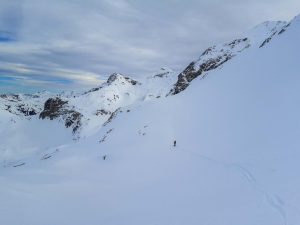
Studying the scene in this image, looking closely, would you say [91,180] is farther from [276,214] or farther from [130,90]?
[130,90]

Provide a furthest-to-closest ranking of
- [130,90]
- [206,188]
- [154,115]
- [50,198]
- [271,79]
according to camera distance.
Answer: [130,90]
[154,115]
[271,79]
[50,198]
[206,188]

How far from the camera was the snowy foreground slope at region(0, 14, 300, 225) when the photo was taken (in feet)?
47.4

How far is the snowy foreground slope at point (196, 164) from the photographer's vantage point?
47.4ft

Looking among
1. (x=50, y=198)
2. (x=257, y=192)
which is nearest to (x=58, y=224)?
(x=50, y=198)

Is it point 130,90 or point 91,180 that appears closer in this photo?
point 91,180

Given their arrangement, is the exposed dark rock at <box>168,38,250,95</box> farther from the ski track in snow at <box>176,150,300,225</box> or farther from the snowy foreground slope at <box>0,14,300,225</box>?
the ski track in snow at <box>176,150,300,225</box>

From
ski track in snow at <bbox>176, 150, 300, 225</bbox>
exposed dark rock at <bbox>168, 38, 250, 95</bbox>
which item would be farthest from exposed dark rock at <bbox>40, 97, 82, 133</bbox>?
ski track in snow at <bbox>176, 150, 300, 225</bbox>

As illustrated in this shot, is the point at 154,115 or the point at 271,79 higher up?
the point at 271,79

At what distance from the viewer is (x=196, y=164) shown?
23.8m

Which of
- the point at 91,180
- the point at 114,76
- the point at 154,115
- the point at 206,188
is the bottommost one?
the point at 91,180

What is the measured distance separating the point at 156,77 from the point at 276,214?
11610 centimetres

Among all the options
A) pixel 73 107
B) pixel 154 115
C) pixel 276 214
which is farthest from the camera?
pixel 73 107

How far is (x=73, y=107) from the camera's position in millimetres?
104188

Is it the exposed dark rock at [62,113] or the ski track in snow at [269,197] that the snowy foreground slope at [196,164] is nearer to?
the ski track in snow at [269,197]
